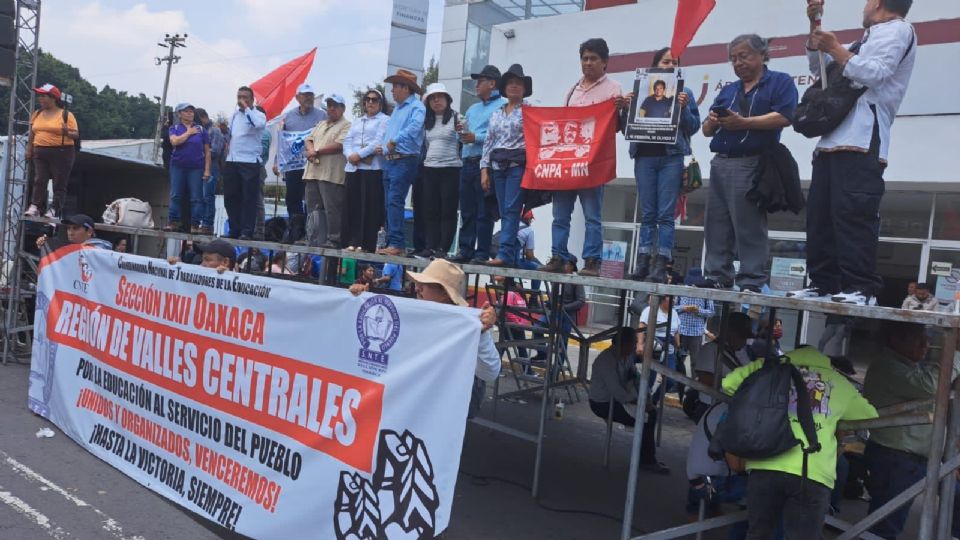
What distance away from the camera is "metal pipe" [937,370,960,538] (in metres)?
3.57

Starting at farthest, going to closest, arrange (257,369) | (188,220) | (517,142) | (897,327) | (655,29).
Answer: (655,29)
(188,220)
(517,142)
(257,369)
(897,327)

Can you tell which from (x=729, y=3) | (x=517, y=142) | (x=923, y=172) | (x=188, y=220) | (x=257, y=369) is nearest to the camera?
(x=257, y=369)

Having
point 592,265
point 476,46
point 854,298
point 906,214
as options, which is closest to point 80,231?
point 592,265

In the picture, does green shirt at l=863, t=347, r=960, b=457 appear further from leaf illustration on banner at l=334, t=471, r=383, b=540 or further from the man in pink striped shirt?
leaf illustration on banner at l=334, t=471, r=383, b=540

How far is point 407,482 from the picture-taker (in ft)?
12.9

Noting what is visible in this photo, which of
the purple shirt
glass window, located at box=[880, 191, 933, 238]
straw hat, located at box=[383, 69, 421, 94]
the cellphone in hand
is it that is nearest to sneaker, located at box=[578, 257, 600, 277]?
the cellphone in hand

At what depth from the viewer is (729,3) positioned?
515 inches

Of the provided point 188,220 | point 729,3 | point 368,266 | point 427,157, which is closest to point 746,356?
point 427,157

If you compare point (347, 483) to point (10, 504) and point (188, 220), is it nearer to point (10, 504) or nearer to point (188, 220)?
point (10, 504)

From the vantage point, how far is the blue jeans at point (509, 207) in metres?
5.81

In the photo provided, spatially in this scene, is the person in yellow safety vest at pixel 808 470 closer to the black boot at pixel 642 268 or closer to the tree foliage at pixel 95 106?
the black boot at pixel 642 268

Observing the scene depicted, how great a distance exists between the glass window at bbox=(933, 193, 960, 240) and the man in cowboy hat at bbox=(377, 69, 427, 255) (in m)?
9.42

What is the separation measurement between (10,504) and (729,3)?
12840 mm

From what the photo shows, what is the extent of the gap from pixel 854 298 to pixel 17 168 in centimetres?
1056
